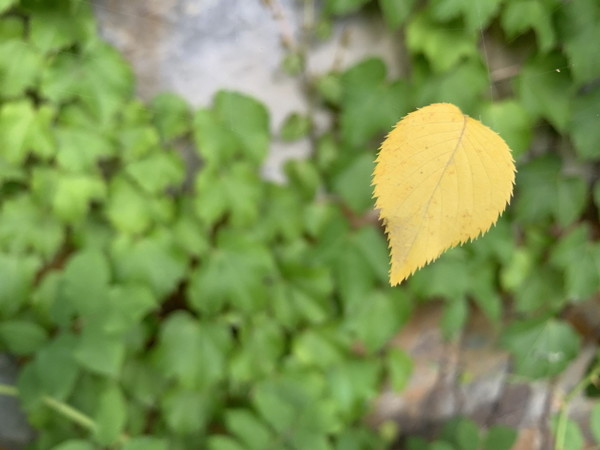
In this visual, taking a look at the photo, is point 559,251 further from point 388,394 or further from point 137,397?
point 137,397

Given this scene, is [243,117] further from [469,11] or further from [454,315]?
[454,315]

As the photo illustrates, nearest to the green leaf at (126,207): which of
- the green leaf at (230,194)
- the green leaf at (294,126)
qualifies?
the green leaf at (230,194)

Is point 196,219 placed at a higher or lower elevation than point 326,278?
higher

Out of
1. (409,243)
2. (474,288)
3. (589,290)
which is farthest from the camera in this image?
(474,288)

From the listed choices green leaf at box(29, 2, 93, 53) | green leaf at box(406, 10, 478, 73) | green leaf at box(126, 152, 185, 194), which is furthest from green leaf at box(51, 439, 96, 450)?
green leaf at box(406, 10, 478, 73)

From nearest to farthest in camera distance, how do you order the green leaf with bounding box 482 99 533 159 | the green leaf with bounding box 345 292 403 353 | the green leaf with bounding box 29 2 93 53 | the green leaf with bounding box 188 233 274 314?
1. the green leaf with bounding box 482 99 533 159
2. the green leaf with bounding box 29 2 93 53
3. the green leaf with bounding box 188 233 274 314
4. the green leaf with bounding box 345 292 403 353

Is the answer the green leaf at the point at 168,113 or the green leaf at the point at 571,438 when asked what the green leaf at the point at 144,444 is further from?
the green leaf at the point at 571,438

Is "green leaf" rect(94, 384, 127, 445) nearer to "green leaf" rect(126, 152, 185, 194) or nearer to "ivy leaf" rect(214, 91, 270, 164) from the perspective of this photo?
"green leaf" rect(126, 152, 185, 194)

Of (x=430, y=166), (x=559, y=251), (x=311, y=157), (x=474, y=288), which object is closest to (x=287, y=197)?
(x=311, y=157)
